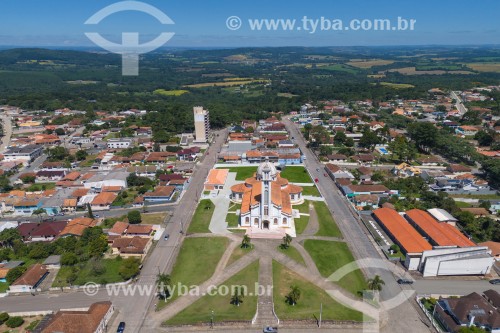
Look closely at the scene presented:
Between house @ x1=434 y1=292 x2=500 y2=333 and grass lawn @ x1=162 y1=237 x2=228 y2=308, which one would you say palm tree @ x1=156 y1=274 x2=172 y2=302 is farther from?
house @ x1=434 y1=292 x2=500 y2=333

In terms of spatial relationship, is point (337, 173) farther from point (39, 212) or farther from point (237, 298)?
point (39, 212)

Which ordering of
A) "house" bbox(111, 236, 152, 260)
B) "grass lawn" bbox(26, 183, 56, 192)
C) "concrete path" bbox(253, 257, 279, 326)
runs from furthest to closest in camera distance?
"grass lawn" bbox(26, 183, 56, 192) < "house" bbox(111, 236, 152, 260) < "concrete path" bbox(253, 257, 279, 326)

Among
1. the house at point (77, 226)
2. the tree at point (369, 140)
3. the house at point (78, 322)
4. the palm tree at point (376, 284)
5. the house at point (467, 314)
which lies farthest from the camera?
the tree at point (369, 140)

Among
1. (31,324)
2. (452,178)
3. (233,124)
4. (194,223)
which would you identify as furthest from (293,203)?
(233,124)

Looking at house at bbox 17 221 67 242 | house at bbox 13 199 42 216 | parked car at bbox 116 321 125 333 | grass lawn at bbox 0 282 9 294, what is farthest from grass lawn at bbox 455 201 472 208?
house at bbox 13 199 42 216

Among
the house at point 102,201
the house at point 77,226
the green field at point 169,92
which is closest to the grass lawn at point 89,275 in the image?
the house at point 77,226

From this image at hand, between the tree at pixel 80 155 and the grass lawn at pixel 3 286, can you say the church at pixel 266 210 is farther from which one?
the tree at pixel 80 155

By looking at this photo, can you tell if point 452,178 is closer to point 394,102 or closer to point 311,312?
point 311,312
